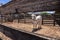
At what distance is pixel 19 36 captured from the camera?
7.41m

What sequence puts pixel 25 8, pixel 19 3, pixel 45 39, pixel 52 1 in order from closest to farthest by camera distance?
pixel 45 39 < pixel 52 1 < pixel 25 8 < pixel 19 3

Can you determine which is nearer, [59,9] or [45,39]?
[45,39]

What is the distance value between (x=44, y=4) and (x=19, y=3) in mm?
2093

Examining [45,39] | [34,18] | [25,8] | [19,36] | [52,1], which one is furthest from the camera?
[34,18]

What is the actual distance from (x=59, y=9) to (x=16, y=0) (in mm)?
2757

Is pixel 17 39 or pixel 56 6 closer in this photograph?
pixel 56 6

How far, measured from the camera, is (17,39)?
307 inches

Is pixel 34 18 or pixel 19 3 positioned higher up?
pixel 19 3

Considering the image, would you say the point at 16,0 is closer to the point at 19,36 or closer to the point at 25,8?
the point at 25,8

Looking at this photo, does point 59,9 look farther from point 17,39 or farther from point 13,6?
point 13,6

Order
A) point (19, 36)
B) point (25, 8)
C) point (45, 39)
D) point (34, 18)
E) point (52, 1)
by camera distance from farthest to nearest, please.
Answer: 1. point (34, 18)
2. point (25, 8)
3. point (19, 36)
4. point (52, 1)
5. point (45, 39)

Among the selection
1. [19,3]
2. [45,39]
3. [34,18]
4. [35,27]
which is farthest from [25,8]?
[45,39]

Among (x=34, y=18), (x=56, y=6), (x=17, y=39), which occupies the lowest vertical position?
(x=17, y=39)

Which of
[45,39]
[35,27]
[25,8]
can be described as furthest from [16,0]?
[45,39]
